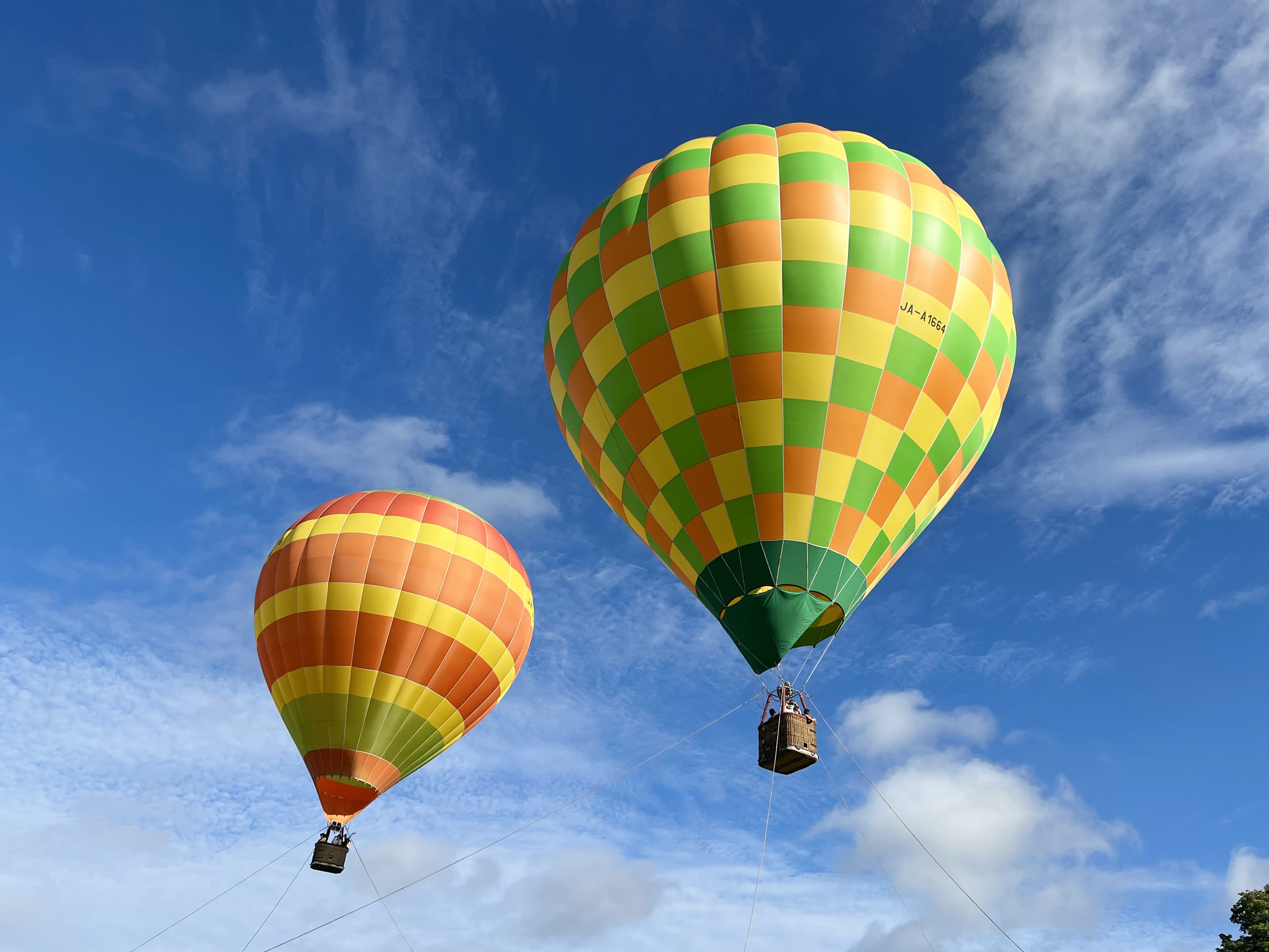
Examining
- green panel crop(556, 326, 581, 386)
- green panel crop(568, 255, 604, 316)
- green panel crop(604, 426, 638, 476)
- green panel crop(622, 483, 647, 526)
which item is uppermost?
green panel crop(568, 255, 604, 316)

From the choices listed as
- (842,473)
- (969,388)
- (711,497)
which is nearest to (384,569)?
(711,497)

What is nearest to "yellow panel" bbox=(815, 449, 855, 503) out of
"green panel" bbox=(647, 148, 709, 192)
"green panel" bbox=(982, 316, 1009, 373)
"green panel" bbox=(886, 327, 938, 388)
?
"green panel" bbox=(886, 327, 938, 388)

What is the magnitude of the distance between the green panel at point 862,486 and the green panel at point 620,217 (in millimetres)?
4470

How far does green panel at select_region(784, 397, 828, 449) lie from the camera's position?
998 centimetres

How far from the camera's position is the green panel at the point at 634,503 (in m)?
11.2

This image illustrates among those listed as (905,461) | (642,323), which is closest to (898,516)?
(905,461)

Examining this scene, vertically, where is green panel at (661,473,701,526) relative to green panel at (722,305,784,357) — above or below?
below

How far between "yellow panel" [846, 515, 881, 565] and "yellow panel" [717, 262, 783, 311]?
290 centimetres

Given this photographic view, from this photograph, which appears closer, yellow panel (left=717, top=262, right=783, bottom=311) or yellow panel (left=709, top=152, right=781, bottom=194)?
yellow panel (left=717, top=262, right=783, bottom=311)

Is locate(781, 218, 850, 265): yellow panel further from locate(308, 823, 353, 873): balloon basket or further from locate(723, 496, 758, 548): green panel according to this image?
locate(308, 823, 353, 873): balloon basket

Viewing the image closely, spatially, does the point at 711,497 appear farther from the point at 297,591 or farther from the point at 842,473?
the point at 297,591

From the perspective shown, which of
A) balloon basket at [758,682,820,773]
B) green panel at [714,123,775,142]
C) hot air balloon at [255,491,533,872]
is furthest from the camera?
hot air balloon at [255,491,533,872]

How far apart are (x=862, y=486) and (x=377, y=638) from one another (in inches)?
353

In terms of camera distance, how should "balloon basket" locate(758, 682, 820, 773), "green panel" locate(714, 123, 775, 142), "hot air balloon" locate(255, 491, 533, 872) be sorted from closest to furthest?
"balloon basket" locate(758, 682, 820, 773), "green panel" locate(714, 123, 775, 142), "hot air balloon" locate(255, 491, 533, 872)
